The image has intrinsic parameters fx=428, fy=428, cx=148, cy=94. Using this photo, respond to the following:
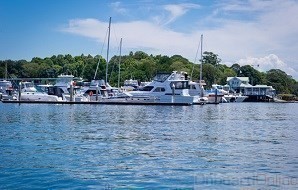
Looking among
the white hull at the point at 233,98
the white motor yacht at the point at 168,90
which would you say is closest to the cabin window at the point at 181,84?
the white motor yacht at the point at 168,90

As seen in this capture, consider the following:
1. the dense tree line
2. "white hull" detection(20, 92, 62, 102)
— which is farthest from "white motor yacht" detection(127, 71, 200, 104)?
the dense tree line

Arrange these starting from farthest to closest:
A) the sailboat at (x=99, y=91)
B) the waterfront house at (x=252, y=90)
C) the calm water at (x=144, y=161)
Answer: the waterfront house at (x=252, y=90), the sailboat at (x=99, y=91), the calm water at (x=144, y=161)

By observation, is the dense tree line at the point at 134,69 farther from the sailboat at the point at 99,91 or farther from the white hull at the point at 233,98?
the sailboat at the point at 99,91

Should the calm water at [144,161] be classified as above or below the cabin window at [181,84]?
below

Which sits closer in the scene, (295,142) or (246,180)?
(246,180)

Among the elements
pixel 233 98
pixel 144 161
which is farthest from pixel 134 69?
pixel 144 161

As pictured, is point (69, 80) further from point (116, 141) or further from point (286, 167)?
point (286, 167)

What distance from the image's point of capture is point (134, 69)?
15325cm

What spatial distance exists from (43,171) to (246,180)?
778 cm

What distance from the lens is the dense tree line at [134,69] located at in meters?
151

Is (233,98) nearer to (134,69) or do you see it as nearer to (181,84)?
(181,84)

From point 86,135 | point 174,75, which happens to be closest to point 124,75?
point 174,75

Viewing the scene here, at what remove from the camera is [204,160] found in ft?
65.2

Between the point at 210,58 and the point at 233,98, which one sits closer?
the point at 233,98
